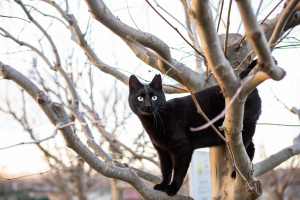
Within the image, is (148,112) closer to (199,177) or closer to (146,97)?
(146,97)

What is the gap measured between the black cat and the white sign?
2.19 m

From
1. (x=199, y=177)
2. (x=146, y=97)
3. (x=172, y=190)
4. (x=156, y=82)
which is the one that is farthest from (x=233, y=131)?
(x=199, y=177)

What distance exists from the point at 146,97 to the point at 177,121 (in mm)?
355

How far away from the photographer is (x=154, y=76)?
87.4 inches

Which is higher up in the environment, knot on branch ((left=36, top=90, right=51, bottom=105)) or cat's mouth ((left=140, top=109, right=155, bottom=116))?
knot on branch ((left=36, top=90, right=51, bottom=105))

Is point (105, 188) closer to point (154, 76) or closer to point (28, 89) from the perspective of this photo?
point (154, 76)

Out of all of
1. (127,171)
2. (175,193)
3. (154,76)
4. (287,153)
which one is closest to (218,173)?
(175,193)

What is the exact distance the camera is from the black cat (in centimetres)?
194

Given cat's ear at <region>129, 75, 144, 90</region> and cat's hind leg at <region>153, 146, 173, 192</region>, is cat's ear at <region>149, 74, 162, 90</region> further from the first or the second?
cat's hind leg at <region>153, 146, 173, 192</region>

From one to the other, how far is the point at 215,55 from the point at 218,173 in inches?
56.4

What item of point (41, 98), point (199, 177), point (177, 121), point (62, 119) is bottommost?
point (199, 177)

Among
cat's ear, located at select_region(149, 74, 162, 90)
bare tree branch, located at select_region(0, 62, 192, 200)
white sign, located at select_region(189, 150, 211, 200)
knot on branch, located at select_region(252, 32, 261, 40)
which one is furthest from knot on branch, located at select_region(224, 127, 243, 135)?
white sign, located at select_region(189, 150, 211, 200)

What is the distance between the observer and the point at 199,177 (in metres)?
4.45

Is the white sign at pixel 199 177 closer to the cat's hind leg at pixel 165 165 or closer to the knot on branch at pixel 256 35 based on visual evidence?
the cat's hind leg at pixel 165 165
